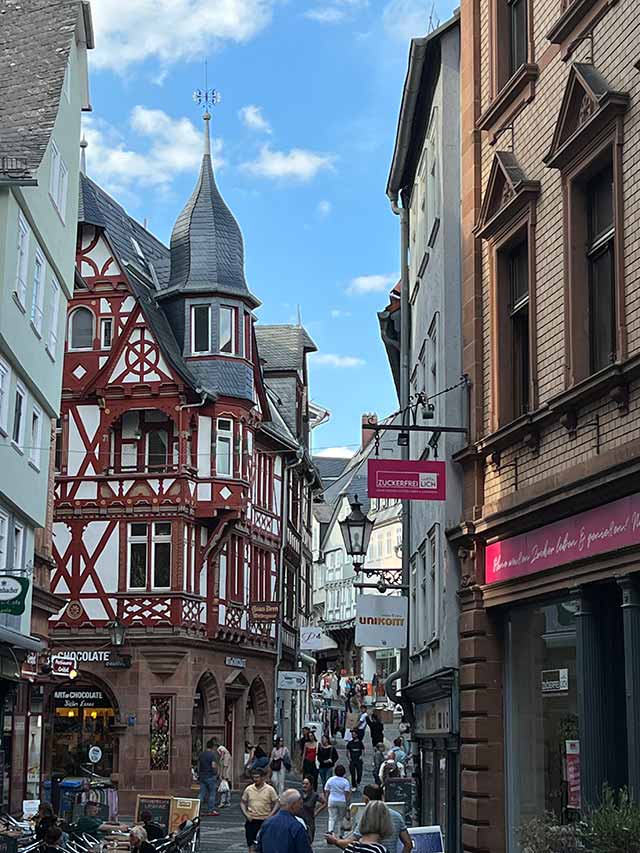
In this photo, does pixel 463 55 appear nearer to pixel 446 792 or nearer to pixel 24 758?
pixel 446 792

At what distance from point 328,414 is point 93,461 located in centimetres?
3182

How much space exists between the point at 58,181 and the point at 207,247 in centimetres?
1695

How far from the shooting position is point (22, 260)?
2472 cm

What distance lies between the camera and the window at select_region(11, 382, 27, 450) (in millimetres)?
25406

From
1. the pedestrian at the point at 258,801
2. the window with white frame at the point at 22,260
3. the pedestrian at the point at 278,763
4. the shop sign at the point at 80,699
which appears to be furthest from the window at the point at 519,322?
the shop sign at the point at 80,699

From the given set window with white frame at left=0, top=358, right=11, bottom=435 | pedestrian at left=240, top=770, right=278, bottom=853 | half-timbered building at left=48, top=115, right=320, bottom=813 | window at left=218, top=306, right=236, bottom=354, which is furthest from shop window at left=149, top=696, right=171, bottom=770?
pedestrian at left=240, top=770, right=278, bottom=853

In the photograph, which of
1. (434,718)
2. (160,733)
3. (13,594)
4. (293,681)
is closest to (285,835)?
(434,718)

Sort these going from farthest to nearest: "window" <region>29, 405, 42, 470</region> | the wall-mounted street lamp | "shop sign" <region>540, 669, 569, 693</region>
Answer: "window" <region>29, 405, 42, 470</region>, the wall-mounted street lamp, "shop sign" <region>540, 669, 569, 693</region>

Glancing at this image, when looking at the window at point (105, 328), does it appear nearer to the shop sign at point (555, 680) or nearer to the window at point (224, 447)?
the window at point (224, 447)

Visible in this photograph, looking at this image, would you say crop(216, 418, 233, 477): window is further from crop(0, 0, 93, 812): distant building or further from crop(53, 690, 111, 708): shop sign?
crop(0, 0, 93, 812): distant building

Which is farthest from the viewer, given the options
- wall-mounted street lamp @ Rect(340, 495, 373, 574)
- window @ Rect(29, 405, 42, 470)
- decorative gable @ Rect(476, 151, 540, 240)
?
window @ Rect(29, 405, 42, 470)

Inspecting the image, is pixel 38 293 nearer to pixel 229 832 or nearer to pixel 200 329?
pixel 229 832

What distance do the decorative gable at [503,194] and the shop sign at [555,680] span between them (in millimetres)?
4888

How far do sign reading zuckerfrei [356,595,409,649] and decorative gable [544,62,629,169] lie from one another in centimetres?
1038
